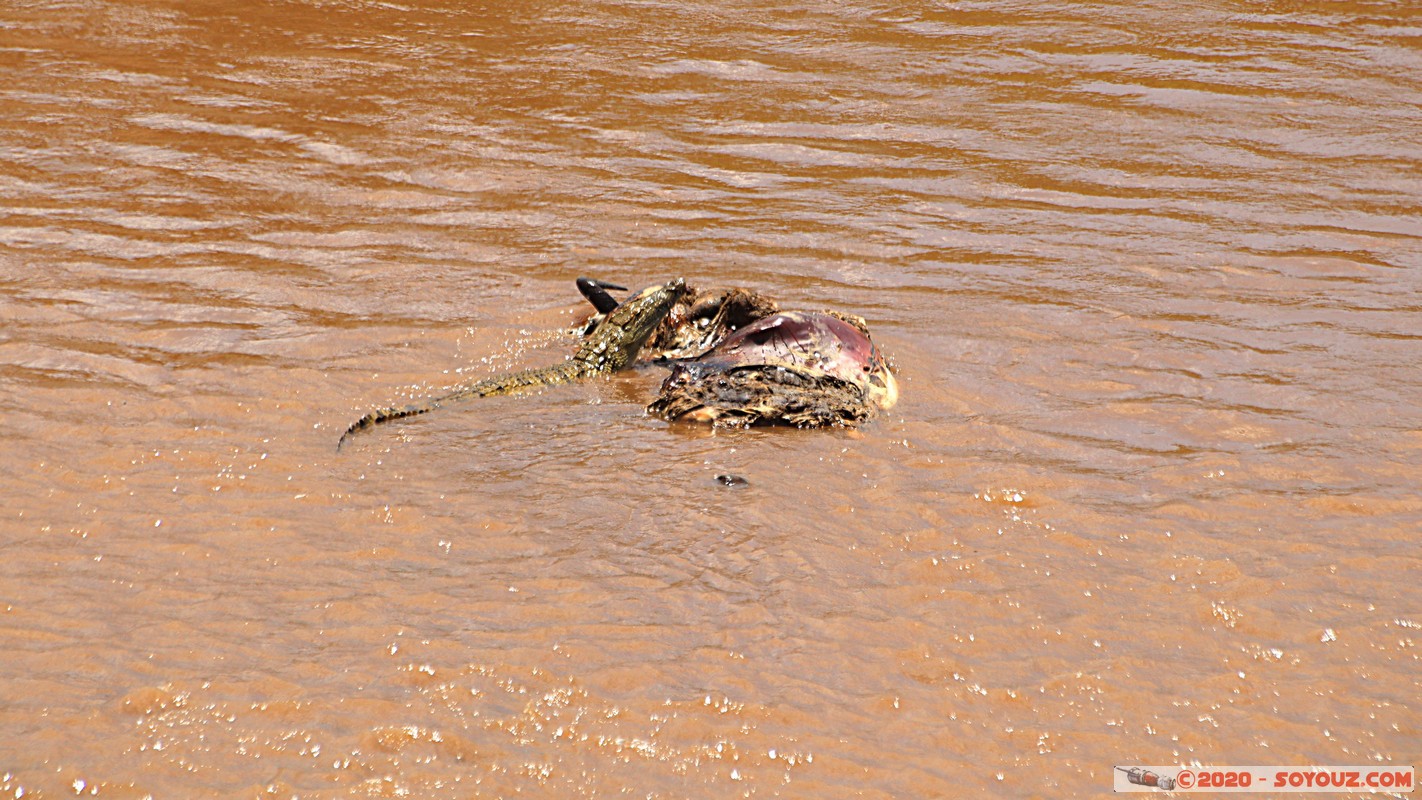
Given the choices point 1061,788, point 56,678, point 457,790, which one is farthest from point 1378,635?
point 56,678

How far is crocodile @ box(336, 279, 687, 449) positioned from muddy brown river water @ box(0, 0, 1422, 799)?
12cm

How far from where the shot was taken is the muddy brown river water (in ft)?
11.8

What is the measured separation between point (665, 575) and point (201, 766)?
1.61 meters

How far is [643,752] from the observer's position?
3438mm

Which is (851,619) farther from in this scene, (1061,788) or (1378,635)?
(1378,635)

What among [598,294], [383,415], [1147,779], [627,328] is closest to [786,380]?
[627,328]

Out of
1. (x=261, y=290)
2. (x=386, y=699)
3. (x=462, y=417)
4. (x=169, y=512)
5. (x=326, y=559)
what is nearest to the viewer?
(x=386, y=699)

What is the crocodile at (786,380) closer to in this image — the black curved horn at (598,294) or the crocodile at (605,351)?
the crocodile at (605,351)

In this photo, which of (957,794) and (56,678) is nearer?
(957,794)

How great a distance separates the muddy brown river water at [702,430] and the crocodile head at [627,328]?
0.21m

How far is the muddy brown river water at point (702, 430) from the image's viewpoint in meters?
3.59

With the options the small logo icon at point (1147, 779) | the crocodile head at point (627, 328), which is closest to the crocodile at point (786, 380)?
the crocodile head at point (627, 328)

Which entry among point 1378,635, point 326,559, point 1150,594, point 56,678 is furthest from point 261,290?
point 1378,635

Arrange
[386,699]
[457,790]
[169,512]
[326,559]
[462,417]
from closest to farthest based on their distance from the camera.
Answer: [457,790] → [386,699] → [326,559] → [169,512] → [462,417]
